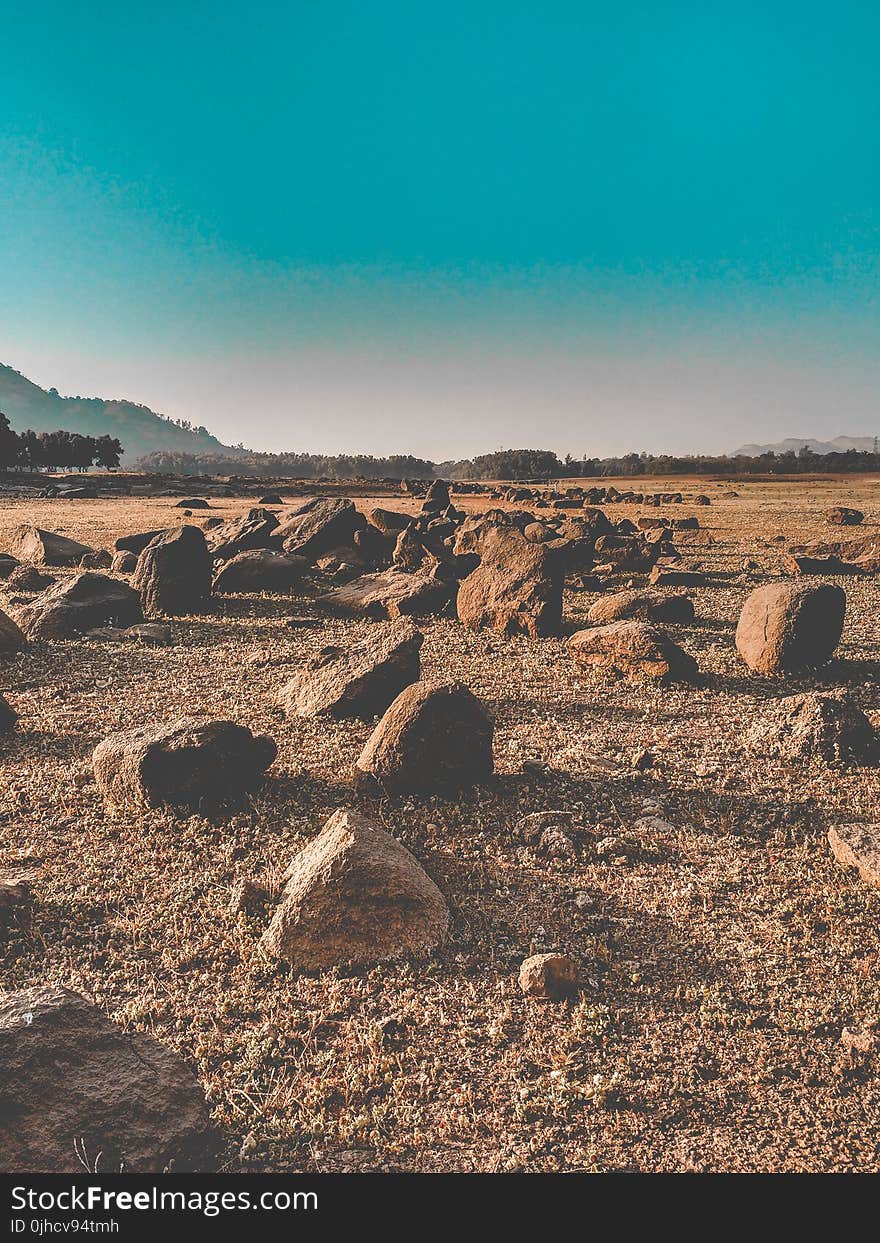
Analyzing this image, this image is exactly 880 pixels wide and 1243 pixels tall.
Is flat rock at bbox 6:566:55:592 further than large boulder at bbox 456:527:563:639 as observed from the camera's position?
Yes

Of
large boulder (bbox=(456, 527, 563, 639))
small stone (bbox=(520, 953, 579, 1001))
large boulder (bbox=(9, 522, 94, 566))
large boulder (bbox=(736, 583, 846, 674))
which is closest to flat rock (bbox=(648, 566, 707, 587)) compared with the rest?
large boulder (bbox=(456, 527, 563, 639))

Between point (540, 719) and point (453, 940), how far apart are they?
16.4 feet

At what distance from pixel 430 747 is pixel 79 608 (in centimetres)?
966

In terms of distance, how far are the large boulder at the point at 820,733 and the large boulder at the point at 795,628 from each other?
8.96ft

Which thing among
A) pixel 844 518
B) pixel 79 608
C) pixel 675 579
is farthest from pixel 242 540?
pixel 844 518

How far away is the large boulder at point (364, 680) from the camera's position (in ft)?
32.1

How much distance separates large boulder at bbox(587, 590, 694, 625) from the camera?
14.9m

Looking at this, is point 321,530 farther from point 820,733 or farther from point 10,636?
point 820,733

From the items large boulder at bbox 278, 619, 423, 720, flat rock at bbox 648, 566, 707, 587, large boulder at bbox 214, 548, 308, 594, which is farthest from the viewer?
flat rock at bbox 648, 566, 707, 587

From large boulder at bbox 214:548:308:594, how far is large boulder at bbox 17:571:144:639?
310 centimetres

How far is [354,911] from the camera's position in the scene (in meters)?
5.21

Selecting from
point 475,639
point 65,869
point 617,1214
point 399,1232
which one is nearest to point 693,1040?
point 617,1214

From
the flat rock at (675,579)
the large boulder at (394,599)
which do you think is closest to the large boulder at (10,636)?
the large boulder at (394,599)

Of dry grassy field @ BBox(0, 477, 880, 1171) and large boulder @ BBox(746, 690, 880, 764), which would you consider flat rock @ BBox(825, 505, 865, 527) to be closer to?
dry grassy field @ BBox(0, 477, 880, 1171)
